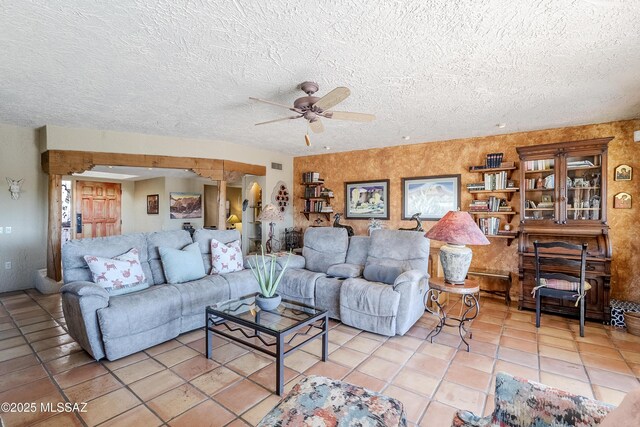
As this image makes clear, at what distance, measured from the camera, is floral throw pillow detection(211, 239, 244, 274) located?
3.58 metres

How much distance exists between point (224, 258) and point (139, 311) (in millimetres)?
1158

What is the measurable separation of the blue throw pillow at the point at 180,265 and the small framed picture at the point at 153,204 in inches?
223

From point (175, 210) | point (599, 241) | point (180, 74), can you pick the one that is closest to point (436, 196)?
point (599, 241)

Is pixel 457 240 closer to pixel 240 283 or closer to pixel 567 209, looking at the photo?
pixel 567 209

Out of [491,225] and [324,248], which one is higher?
[491,225]

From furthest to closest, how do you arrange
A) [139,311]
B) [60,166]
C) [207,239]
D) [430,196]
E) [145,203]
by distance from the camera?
1. [145,203]
2. [430,196]
3. [60,166]
4. [207,239]
5. [139,311]

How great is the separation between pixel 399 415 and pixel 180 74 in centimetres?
297

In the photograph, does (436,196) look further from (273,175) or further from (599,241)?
(273,175)

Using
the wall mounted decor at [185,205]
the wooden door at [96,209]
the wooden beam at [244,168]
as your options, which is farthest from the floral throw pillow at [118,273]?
the wooden door at [96,209]

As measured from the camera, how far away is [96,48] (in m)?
2.25

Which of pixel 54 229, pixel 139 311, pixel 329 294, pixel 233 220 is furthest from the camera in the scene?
pixel 233 220

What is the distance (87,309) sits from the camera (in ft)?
7.87

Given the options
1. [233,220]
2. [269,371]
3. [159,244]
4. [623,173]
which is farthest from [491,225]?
[233,220]

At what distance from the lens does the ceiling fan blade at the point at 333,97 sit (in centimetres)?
229
